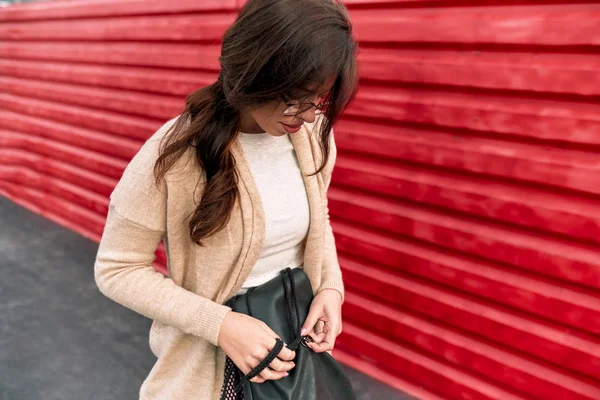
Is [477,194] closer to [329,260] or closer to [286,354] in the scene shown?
[329,260]

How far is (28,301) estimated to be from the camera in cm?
366

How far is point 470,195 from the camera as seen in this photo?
2.31 meters

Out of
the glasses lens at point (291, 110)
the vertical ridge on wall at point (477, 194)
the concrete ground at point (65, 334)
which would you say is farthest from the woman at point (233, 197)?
the concrete ground at point (65, 334)

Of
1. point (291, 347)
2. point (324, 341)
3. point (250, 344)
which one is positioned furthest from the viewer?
point (324, 341)

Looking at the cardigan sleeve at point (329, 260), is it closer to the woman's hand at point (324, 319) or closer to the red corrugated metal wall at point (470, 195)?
the woman's hand at point (324, 319)

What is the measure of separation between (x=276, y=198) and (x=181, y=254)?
0.27 meters

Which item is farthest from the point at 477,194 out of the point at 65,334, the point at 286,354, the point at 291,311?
the point at 65,334

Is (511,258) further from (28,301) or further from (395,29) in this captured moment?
(28,301)

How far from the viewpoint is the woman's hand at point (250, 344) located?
47.5 inches

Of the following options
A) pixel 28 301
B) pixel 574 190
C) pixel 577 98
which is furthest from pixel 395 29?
pixel 28 301

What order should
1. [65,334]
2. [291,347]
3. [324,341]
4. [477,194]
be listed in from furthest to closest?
[65,334]
[477,194]
[324,341]
[291,347]

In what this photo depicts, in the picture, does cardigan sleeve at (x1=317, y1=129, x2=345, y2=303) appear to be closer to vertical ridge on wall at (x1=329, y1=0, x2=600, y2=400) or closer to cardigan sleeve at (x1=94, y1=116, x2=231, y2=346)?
cardigan sleeve at (x1=94, y1=116, x2=231, y2=346)

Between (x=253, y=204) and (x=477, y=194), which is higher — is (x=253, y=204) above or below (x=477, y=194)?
above

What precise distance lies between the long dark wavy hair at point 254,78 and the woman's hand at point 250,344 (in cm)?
22
